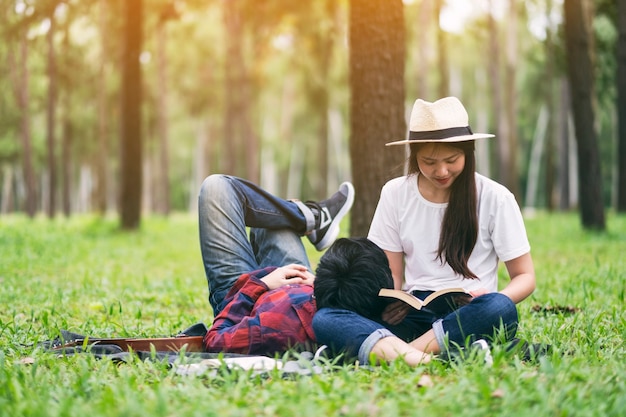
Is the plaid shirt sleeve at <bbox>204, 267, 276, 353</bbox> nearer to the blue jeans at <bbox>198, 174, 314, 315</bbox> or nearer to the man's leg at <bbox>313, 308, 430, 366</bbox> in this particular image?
the blue jeans at <bbox>198, 174, 314, 315</bbox>

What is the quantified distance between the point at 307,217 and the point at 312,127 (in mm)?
39641

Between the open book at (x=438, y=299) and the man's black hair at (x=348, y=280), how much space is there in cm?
7

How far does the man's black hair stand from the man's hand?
46cm

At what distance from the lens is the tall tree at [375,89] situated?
6582mm

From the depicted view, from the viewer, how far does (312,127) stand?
146ft

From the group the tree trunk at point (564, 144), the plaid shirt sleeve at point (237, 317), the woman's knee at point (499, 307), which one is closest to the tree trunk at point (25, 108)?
the tree trunk at point (564, 144)

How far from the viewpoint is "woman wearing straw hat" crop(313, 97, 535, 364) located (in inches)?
150

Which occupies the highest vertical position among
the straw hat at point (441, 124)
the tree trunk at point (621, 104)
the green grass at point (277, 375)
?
the tree trunk at point (621, 104)

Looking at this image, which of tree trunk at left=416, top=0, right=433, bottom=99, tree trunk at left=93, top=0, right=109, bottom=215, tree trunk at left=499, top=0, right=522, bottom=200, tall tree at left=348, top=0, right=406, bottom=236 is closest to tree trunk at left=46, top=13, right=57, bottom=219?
tree trunk at left=93, top=0, right=109, bottom=215

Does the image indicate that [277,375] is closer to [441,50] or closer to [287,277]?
[287,277]

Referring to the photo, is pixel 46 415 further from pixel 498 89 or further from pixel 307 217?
pixel 498 89

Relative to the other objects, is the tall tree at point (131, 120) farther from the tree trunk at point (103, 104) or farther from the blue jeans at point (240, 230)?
the blue jeans at point (240, 230)

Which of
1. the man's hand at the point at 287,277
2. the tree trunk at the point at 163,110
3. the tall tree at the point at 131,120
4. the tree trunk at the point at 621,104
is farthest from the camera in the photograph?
the tree trunk at the point at 163,110

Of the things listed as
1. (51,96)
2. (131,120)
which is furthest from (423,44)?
(131,120)
